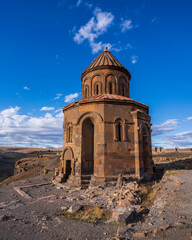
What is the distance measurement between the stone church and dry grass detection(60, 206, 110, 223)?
2.96 metres

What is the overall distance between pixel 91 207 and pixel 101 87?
28.7 feet

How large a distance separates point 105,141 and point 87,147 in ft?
5.03

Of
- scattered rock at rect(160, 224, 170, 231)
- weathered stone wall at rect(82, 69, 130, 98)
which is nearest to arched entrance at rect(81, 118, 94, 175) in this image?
weathered stone wall at rect(82, 69, 130, 98)

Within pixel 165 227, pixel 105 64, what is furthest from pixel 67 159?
pixel 105 64

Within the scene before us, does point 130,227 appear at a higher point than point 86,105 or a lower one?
lower

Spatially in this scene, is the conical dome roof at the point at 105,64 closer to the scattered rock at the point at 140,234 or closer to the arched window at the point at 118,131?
the arched window at the point at 118,131

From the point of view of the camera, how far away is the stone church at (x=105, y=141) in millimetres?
9094

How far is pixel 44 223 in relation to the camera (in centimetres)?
471

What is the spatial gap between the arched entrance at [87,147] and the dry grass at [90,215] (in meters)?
3.86

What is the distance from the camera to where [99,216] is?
5273 mm

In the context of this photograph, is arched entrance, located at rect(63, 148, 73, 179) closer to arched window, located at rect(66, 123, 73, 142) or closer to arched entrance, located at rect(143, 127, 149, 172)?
arched window, located at rect(66, 123, 73, 142)

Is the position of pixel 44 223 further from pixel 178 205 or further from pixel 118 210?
pixel 178 205

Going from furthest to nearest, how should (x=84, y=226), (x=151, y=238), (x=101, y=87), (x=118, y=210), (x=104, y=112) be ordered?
(x=101, y=87) < (x=104, y=112) < (x=118, y=210) < (x=84, y=226) < (x=151, y=238)

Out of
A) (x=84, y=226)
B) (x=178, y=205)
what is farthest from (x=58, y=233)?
(x=178, y=205)
